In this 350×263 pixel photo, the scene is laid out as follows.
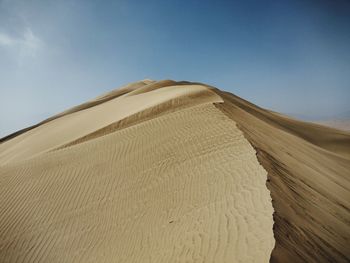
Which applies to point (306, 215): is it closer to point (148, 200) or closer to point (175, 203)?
point (175, 203)

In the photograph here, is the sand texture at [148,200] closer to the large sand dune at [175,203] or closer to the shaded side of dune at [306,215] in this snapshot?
the large sand dune at [175,203]

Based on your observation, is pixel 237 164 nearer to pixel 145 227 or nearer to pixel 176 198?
pixel 176 198

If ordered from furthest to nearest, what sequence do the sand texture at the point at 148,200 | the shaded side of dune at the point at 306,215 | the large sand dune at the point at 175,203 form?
1. the sand texture at the point at 148,200
2. the large sand dune at the point at 175,203
3. the shaded side of dune at the point at 306,215

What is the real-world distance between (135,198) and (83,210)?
50.0 inches

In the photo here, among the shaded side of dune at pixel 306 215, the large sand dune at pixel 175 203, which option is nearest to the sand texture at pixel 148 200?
the large sand dune at pixel 175 203

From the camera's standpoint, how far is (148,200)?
7.09 metres

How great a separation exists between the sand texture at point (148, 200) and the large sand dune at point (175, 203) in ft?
0.09

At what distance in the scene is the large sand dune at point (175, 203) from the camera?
191 inches

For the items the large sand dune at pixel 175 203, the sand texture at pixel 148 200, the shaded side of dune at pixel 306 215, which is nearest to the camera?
the shaded side of dune at pixel 306 215

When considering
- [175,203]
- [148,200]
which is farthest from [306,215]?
[148,200]

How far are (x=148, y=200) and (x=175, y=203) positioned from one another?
801 mm

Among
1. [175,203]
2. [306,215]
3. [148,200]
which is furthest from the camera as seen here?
[148,200]

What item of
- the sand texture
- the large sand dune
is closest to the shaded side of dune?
the large sand dune

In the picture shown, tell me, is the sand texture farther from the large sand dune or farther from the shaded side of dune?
the shaded side of dune
